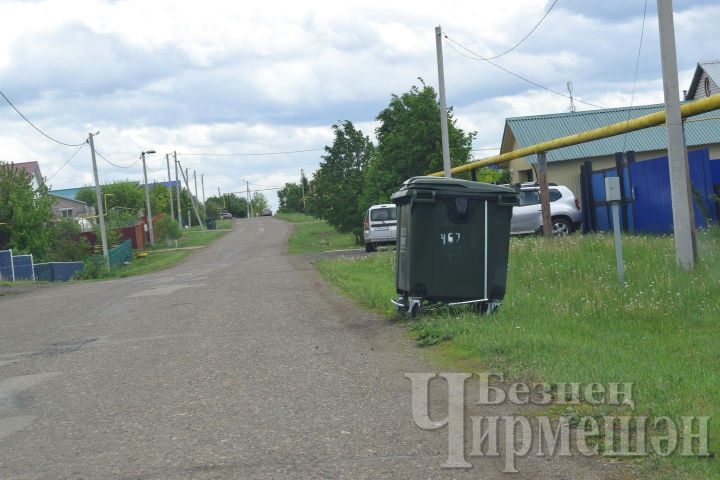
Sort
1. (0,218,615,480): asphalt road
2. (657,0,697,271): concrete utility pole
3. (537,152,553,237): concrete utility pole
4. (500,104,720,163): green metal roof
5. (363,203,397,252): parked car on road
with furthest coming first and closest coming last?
(500,104,720,163): green metal roof → (363,203,397,252): parked car on road → (537,152,553,237): concrete utility pole → (657,0,697,271): concrete utility pole → (0,218,615,480): asphalt road

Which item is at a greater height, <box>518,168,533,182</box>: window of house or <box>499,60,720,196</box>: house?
<box>499,60,720,196</box>: house

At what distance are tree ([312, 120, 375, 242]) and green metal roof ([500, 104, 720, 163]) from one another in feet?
30.1

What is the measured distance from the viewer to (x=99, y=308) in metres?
16.3

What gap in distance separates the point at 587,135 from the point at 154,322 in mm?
10463

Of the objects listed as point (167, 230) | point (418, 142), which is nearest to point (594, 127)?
point (418, 142)

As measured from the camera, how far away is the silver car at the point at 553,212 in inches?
965

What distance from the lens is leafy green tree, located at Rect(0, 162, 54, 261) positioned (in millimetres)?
48125

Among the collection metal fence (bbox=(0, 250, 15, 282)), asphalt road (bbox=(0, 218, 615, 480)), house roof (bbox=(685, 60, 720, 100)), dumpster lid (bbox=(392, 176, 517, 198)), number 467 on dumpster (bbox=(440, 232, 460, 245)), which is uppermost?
house roof (bbox=(685, 60, 720, 100))

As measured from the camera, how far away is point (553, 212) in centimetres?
2439

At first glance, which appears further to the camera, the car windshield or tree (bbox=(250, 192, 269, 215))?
tree (bbox=(250, 192, 269, 215))

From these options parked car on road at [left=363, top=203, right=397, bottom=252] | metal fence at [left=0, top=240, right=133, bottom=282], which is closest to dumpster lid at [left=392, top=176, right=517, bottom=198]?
parked car on road at [left=363, top=203, right=397, bottom=252]

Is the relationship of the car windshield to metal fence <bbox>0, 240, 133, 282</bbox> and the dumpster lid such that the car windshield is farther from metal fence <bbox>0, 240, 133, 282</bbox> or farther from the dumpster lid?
the dumpster lid

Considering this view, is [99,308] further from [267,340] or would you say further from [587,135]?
[587,135]

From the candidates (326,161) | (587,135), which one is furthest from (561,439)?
(326,161)
